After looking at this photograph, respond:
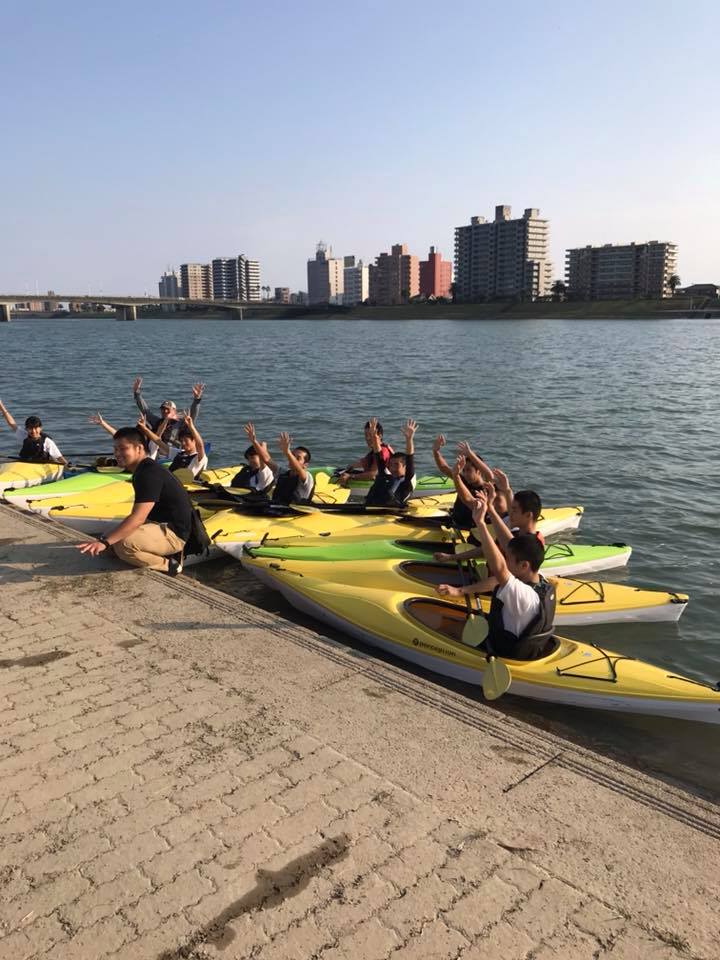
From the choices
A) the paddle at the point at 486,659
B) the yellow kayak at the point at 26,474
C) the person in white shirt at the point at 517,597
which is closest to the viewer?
the person in white shirt at the point at 517,597

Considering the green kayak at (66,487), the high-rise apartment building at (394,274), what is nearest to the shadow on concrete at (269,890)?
the green kayak at (66,487)

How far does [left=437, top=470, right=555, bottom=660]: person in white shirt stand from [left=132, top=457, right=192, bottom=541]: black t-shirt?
2.94 meters

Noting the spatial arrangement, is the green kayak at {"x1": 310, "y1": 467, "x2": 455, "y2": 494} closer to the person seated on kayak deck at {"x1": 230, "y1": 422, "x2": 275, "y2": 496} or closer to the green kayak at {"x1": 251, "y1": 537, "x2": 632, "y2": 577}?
the person seated on kayak deck at {"x1": 230, "y1": 422, "x2": 275, "y2": 496}

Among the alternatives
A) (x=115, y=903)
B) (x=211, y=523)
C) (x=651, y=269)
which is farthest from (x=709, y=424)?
(x=651, y=269)

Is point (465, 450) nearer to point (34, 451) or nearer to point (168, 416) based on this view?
point (168, 416)

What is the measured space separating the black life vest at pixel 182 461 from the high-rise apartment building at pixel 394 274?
162 m

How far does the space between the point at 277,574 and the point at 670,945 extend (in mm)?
5076

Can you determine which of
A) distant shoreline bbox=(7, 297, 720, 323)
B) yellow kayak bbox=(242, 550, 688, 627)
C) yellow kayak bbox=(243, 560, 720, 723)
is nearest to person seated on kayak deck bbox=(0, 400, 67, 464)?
yellow kayak bbox=(242, 550, 688, 627)

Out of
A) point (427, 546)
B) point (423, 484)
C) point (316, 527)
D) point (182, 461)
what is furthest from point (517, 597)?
point (423, 484)

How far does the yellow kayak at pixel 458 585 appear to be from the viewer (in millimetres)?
7098

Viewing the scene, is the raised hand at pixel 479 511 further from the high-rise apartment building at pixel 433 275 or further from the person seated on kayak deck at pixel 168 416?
the high-rise apartment building at pixel 433 275

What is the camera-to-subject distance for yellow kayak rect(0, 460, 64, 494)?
11805 millimetres

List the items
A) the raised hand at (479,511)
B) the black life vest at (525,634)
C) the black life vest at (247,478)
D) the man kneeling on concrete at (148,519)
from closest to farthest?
the raised hand at (479,511) < the black life vest at (525,634) < the man kneeling on concrete at (148,519) < the black life vest at (247,478)

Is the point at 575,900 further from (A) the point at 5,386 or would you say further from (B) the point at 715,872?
(A) the point at 5,386
